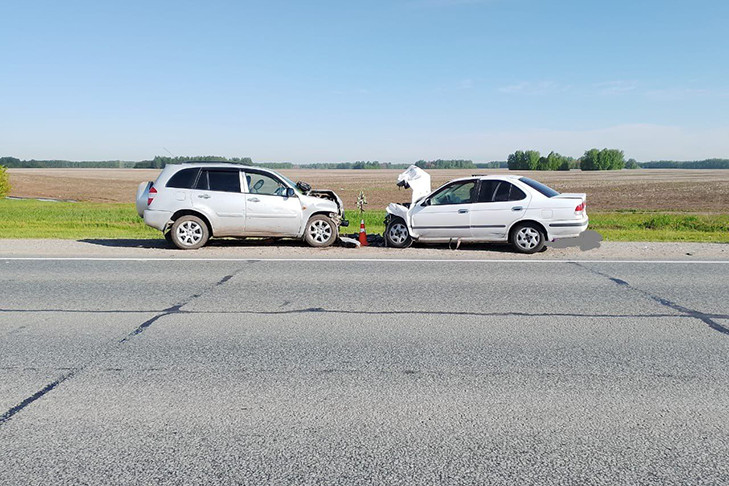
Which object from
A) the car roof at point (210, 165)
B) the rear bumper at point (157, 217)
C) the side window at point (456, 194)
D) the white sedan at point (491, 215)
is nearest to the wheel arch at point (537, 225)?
the white sedan at point (491, 215)

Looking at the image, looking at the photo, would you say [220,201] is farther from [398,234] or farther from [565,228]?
[565,228]

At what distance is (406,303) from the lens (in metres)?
7.25

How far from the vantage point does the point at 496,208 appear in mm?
12234

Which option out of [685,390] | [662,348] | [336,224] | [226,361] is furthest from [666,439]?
[336,224]

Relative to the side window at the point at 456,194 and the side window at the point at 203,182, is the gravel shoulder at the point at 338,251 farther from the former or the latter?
the side window at the point at 203,182

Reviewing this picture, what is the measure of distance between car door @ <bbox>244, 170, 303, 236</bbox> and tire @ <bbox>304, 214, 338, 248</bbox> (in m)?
0.24

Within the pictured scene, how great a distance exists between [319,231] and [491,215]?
3.83 m

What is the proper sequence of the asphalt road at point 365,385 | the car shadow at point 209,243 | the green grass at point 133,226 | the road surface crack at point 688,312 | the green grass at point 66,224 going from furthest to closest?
the green grass at point 66,224
the green grass at point 133,226
the car shadow at point 209,243
the road surface crack at point 688,312
the asphalt road at point 365,385

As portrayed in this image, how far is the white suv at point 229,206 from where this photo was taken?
12516mm

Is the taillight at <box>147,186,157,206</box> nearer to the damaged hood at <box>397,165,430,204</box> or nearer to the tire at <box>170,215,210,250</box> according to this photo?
the tire at <box>170,215,210,250</box>

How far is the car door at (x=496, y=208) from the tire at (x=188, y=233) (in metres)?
5.92

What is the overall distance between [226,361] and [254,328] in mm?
1060

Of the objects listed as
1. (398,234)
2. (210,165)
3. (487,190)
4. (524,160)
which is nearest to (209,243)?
(210,165)

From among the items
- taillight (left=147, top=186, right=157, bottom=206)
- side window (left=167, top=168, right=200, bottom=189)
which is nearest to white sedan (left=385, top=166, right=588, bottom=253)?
side window (left=167, top=168, right=200, bottom=189)
